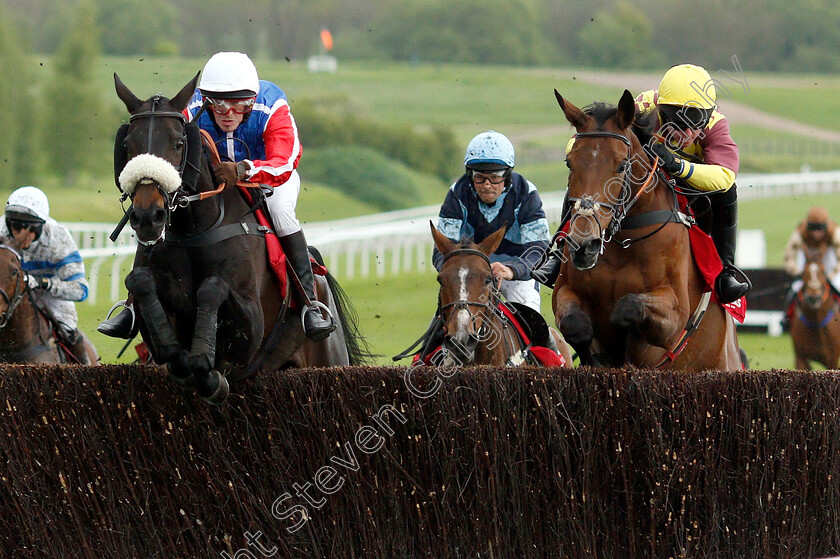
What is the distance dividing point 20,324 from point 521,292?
3.38 metres

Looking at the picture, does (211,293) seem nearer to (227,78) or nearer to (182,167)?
(182,167)

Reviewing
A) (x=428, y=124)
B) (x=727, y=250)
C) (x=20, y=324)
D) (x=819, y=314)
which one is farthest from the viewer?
(x=428, y=124)

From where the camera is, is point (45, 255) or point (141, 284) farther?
point (45, 255)

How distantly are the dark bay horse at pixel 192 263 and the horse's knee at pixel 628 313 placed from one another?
4.86 ft

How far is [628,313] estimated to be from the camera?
15.8ft

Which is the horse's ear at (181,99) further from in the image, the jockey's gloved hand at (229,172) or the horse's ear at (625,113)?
the horse's ear at (625,113)

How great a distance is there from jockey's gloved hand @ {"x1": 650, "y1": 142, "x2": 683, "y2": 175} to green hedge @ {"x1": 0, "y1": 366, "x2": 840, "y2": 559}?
1138 millimetres

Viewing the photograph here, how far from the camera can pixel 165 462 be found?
4527 mm

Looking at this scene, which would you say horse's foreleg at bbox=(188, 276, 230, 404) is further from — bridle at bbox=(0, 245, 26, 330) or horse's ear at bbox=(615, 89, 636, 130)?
bridle at bbox=(0, 245, 26, 330)

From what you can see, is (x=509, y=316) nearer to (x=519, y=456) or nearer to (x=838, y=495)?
(x=519, y=456)

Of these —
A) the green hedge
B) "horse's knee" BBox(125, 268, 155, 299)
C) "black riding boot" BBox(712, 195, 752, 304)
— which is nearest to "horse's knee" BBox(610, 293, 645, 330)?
the green hedge

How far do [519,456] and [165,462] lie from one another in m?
1.43

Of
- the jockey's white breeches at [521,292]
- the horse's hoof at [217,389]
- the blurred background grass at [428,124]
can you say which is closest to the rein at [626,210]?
the jockey's white breeches at [521,292]

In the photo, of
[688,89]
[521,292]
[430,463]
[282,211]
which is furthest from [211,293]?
[688,89]
